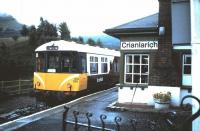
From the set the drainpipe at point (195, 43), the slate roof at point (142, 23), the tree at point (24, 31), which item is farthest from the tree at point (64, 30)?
the drainpipe at point (195, 43)

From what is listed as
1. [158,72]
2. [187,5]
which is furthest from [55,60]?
[187,5]

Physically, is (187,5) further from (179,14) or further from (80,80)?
(80,80)

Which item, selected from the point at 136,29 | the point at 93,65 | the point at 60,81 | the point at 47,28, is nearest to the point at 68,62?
the point at 60,81

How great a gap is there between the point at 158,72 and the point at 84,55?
6.60 metres

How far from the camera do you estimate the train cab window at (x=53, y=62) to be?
2017 cm

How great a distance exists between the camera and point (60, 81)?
1975 centimetres

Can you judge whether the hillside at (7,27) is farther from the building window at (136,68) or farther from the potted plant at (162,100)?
the potted plant at (162,100)

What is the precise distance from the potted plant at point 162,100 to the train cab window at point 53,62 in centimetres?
726

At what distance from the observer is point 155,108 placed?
1441 centimetres

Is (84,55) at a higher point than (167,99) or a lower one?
higher

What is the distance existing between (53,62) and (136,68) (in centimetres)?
608

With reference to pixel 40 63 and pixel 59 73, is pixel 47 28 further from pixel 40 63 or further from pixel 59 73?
pixel 59 73

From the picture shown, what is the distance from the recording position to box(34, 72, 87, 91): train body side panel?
19.5 meters

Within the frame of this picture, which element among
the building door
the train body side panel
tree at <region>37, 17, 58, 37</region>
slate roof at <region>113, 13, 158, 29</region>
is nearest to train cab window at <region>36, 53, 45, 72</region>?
the train body side panel
